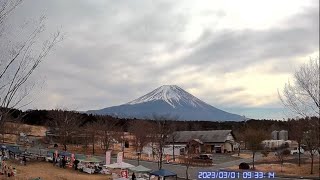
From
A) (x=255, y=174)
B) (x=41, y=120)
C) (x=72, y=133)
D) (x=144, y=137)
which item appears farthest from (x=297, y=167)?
(x=41, y=120)

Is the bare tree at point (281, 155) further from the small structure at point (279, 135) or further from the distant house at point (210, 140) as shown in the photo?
the small structure at point (279, 135)

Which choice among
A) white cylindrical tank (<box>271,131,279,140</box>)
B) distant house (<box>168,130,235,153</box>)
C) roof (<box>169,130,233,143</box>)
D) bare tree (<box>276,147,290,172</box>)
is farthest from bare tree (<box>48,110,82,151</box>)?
white cylindrical tank (<box>271,131,279,140</box>)

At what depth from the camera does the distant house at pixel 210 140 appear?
62859mm

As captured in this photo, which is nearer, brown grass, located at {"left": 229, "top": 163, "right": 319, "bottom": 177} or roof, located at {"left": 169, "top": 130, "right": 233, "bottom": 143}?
brown grass, located at {"left": 229, "top": 163, "right": 319, "bottom": 177}

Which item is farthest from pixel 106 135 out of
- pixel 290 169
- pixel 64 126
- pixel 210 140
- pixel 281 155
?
pixel 290 169

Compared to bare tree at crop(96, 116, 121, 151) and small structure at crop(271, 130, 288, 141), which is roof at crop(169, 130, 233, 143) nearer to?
bare tree at crop(96, 116, 121, 151)

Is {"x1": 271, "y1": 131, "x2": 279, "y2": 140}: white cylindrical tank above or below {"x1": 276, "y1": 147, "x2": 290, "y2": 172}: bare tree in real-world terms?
above

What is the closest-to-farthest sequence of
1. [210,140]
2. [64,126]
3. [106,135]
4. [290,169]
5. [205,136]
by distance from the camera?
[290,169], [106,135], [64,126], [210,140], [205,136]

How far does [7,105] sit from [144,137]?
4289 cm

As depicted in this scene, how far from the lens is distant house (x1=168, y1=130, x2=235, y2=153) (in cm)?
6286

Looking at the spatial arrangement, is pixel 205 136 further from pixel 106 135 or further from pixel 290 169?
pixel 290 169

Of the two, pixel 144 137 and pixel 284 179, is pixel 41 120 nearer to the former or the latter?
pixel 144 137

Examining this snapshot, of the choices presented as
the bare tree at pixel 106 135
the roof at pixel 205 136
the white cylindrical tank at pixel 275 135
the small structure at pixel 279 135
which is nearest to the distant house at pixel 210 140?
the roof at pixel 205 136

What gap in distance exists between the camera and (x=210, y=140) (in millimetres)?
64312
